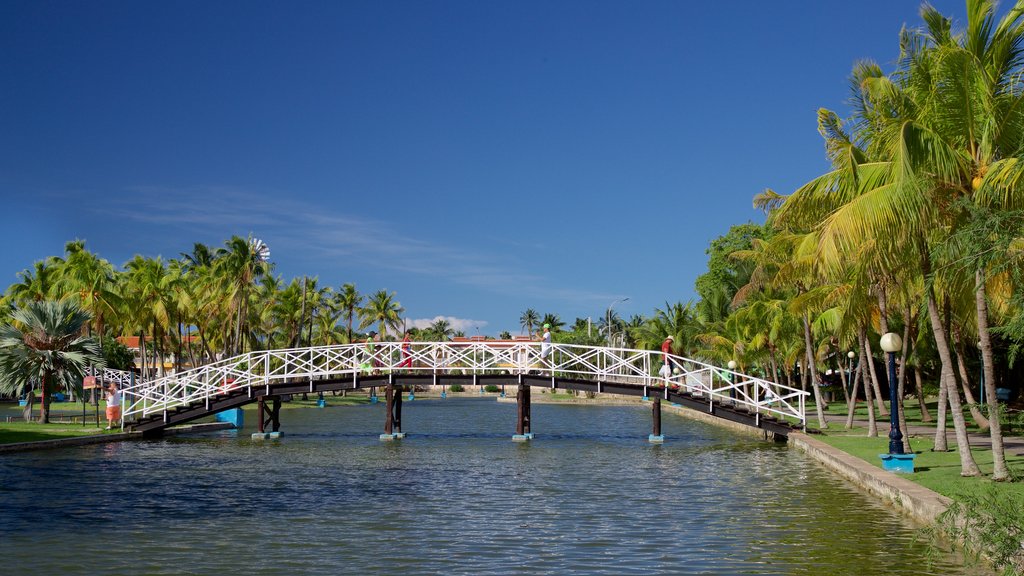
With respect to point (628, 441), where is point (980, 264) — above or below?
above

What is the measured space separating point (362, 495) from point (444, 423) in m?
27.9

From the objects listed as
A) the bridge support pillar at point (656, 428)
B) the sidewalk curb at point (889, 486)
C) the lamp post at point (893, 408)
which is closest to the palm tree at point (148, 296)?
the bridge support pillar at point (656, 428)

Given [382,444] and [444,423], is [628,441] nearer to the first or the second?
[382,444]

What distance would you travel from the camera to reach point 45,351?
34.9 meters

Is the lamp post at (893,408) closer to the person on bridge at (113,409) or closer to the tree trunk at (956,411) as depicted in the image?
the tree trunk at (956,411)

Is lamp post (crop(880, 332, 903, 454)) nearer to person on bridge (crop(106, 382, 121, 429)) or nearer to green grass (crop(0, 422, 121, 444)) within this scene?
green grass (crop(0, 422, 121, 444))

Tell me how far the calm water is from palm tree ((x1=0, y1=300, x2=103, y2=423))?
604cm

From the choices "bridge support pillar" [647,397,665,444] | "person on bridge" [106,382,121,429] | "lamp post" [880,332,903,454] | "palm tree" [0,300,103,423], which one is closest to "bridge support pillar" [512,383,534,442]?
"bridge support pillar" [647,397,665,444]

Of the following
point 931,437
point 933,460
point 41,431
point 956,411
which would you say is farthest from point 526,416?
point 956,411

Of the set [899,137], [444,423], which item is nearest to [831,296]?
[899,137]

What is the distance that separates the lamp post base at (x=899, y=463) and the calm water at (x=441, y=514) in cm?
108

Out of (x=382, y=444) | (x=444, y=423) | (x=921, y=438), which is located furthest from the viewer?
(x=444, y=423)

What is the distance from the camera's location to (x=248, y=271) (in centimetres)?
5741

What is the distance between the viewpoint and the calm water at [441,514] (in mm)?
12914
